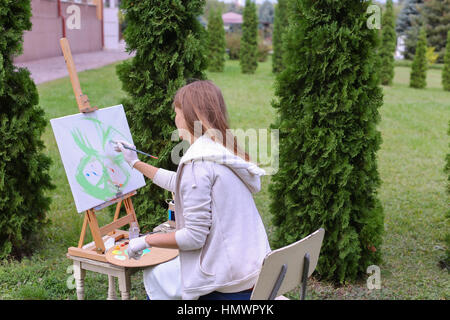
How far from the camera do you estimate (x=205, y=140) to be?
A: 7.85 ft

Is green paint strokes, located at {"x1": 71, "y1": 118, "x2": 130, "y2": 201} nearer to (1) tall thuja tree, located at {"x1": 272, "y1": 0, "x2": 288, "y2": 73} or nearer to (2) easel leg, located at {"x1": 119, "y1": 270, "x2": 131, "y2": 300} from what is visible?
(2) easel leg, located at {"x1": 119, "y1": 270, "x2": 131, "y2": 300}

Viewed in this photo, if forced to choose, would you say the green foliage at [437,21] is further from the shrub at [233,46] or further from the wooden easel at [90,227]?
the wooden easel at [90,227]

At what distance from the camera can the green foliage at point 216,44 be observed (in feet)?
59.5

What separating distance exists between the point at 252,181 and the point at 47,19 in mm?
17073

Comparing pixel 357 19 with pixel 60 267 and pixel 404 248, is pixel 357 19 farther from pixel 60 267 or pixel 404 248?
pixel 60 267

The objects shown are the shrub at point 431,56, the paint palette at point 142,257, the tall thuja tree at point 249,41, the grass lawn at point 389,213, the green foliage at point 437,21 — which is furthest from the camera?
the green foliage at point 437,21

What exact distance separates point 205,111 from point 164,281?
3.05 feet

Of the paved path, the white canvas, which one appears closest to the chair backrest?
the white canvas

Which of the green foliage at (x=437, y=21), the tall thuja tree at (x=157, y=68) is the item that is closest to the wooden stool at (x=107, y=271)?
the tall thuja tree at (x=157, y=68)

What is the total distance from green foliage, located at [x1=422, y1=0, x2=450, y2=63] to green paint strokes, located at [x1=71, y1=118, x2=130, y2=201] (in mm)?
28975

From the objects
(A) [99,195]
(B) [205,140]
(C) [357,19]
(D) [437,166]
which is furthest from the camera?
(D) [437,166]

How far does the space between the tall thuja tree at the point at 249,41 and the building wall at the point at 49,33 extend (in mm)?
6965

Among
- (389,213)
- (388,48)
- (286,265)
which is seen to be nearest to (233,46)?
(388,48)
